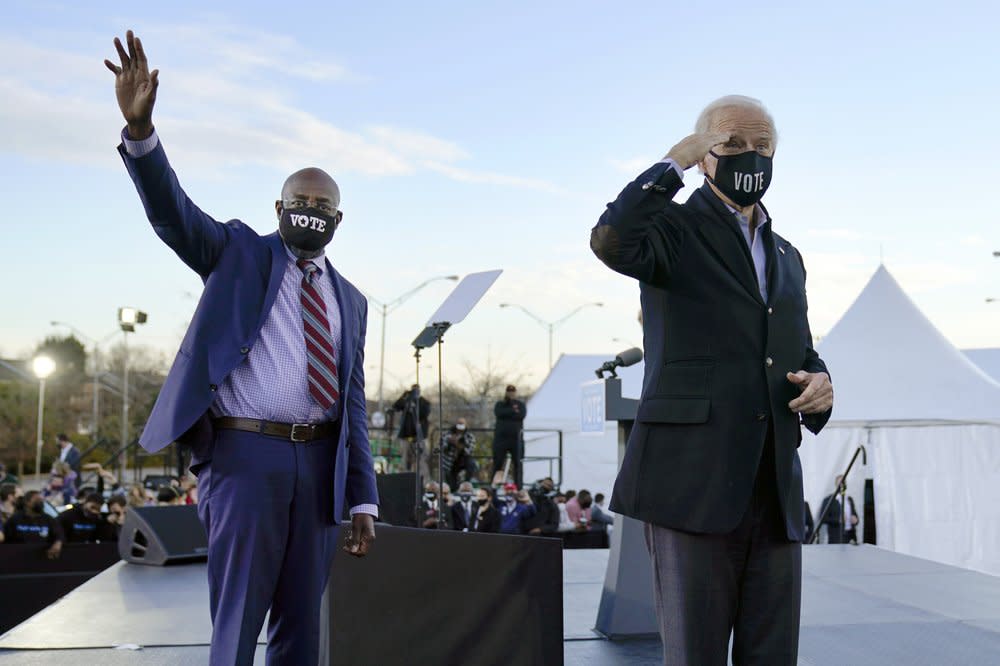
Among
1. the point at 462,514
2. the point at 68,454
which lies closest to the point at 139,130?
the point at 462,514

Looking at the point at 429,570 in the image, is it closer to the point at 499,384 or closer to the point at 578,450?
the point at 578,450

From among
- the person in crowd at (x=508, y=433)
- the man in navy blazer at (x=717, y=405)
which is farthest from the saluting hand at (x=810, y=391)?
the person in crowd at (x=508, y=433)

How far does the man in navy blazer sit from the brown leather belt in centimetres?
96

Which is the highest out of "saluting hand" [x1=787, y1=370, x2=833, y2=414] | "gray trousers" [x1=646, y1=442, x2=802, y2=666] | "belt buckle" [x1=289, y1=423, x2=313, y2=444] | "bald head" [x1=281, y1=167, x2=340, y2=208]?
"bald head" [x1=281, y1=167, x2=340, y2=208]

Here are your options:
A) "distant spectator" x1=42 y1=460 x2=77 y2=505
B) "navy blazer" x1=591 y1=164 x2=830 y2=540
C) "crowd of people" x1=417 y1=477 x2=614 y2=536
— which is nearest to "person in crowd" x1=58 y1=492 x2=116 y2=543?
"crowd of people" x1=417 y1=477 x2=614 y2=536

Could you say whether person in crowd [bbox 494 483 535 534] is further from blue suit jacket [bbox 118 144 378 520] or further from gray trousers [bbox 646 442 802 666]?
gray trousers [bbox 646 442 802 666]

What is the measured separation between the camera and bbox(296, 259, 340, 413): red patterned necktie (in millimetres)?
2811

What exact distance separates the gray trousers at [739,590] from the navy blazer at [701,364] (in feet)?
0.17

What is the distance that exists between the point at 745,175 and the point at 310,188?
1.27m

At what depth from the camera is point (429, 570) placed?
Result: 142 inches

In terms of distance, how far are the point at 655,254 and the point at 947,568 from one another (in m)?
6.81

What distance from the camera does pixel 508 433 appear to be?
18047 millimetres

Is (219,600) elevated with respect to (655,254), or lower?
lower

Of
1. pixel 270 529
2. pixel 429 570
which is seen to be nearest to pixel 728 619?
pixel 270 529
